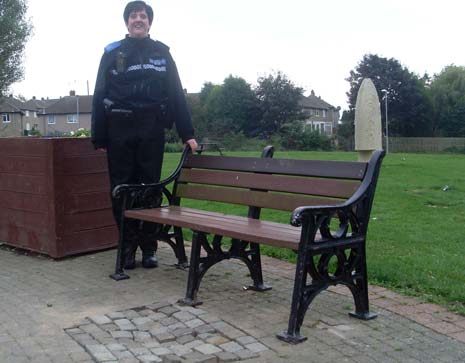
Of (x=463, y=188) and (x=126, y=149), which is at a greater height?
(x=126, y=149)

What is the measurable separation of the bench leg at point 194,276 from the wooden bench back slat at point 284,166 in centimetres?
78

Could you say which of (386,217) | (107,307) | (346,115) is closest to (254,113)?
(346,115)

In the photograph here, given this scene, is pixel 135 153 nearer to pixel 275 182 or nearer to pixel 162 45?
pixel 162 45

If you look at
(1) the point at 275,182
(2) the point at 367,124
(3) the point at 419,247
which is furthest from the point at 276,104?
(1) the point at 275,182

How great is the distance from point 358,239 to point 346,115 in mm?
63210

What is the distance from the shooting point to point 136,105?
16.6ft

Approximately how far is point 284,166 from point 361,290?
1.04 metres

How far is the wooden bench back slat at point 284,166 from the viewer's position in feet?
12.9

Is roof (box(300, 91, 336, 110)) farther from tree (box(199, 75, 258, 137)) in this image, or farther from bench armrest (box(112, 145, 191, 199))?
bench armrest (box(112, 145, 191, 199))

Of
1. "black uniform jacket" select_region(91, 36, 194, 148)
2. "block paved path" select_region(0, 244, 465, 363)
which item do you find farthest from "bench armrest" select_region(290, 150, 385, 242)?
"black uniform jacket" select_region(91, 36, 194, 148)

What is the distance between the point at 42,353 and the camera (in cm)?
335

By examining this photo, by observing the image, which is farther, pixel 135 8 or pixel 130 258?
pixel 130 258

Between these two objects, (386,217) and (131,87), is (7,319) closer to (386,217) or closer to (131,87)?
(131,87)

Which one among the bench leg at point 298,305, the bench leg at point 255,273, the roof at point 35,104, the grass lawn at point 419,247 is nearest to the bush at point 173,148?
the grass lawn at point 419,247
